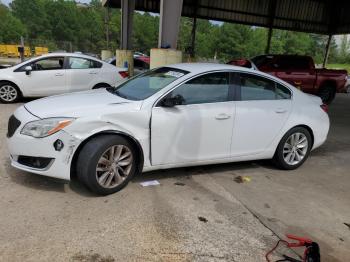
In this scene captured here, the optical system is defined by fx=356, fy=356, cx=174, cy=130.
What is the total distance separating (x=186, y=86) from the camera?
463 cm

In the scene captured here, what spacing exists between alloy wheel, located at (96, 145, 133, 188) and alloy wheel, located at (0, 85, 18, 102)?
22.0 ft

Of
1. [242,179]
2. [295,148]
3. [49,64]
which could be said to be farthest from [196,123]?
[49,64]

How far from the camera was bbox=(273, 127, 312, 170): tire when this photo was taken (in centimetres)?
545

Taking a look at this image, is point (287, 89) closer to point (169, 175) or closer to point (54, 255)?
point (169, 175)

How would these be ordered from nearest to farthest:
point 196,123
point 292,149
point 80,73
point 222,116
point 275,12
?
point 196,123, point 222,116, point 292,149, point 80,73, point 275,12

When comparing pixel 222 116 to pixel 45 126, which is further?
pixel 222 116

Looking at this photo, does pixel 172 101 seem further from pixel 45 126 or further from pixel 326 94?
pixel 326 94

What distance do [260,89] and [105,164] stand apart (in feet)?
8.37

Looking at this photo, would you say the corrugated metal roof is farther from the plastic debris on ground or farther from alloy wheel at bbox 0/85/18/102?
the plastic debris on ground

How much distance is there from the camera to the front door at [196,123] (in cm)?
441

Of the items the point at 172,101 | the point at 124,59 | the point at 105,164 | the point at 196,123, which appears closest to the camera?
the point at 105,164

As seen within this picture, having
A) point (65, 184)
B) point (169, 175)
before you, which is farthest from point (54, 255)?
point (169, 175)

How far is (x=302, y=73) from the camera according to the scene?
13.9 metres

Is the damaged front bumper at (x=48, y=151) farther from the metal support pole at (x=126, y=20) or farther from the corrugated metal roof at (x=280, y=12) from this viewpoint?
the corrugated metal roof at (x=280, y=12)
